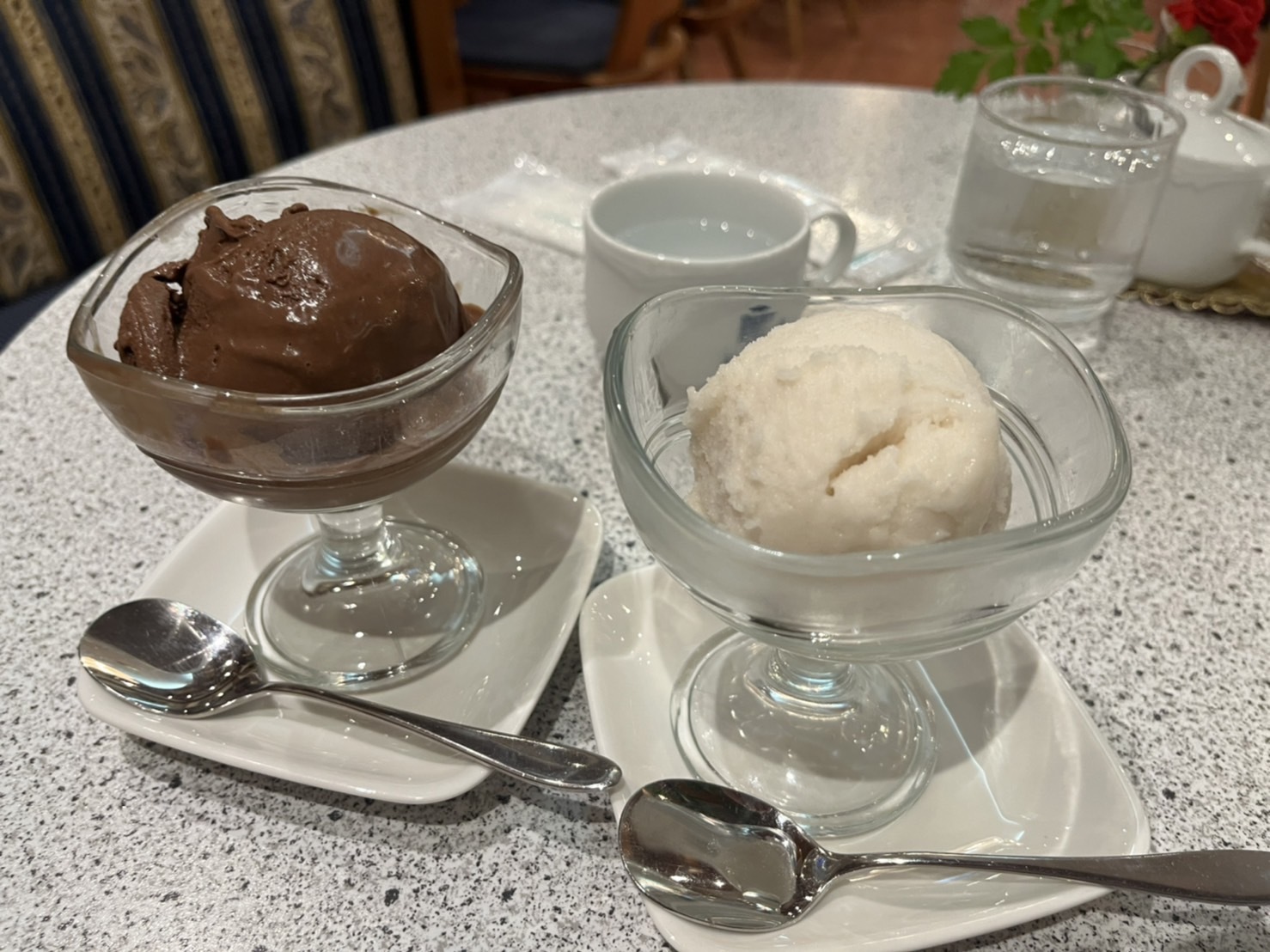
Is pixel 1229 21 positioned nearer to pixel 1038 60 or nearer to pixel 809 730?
pixel 1038 60

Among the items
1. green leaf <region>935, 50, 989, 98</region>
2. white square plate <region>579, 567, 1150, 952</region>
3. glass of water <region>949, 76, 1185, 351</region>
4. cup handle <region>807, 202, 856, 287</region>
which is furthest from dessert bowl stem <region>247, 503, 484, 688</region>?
green leaf <region>935, 50, 989, 98</region>

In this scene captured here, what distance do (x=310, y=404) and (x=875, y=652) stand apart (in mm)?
340

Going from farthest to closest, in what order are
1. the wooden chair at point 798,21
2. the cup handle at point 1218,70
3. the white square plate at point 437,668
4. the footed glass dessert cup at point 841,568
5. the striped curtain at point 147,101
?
the wooden chair at point 798,21, the striped curtain at point 147,101, the cup handle at point 1218,70, the white square plate at point 437,668, the footed glass dessert cup at point 841,568

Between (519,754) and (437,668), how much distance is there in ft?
0.39

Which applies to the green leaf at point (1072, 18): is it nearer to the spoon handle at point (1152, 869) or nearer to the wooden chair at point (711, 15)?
the spoon handle at point (1152, 869)

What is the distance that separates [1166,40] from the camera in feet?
3.63

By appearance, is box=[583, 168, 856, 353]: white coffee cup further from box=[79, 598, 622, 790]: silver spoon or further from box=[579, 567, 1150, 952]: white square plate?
box=[79, 598, 622, 790]: silver spoon

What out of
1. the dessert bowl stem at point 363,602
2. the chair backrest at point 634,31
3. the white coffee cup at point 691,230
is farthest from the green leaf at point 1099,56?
the chair backrest at point 634,31

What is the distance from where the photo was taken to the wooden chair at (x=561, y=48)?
2277mm

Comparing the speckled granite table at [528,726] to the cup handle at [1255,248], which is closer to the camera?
the speckled granite table at [528,726]

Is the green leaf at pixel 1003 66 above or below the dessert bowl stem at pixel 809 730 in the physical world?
above

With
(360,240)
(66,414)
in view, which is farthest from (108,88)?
(360,240)

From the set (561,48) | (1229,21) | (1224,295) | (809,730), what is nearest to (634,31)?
(561,48)

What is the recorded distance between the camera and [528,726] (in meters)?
0.62
